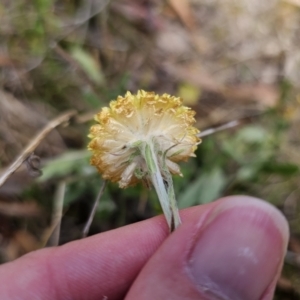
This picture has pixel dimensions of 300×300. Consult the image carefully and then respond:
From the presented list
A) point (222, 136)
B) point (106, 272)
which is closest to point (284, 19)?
point (222, 136)

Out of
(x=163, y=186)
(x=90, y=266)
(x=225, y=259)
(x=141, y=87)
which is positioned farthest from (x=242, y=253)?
(x=141, y=87)

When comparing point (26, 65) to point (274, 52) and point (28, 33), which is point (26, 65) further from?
point (274, 52)

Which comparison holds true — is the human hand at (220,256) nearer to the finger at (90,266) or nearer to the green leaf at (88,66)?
the finger at (90,266)

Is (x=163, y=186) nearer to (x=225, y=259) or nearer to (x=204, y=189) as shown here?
(x=225, y=259)

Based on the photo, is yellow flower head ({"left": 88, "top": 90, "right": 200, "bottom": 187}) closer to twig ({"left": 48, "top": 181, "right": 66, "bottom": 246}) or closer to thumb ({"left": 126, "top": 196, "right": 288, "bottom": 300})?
thumb ({"left": 126, "top": 196, "right": 288, "bottom": 300})

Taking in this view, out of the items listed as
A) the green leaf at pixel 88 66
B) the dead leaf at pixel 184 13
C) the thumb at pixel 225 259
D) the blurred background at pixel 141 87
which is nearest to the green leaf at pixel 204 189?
the blurred background at pixel 141 87

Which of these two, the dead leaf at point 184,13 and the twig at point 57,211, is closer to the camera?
the twig at point 57,211

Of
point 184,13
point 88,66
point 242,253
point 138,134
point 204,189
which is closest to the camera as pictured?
point 242,253
